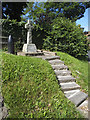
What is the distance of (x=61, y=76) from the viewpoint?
3484 millimetres

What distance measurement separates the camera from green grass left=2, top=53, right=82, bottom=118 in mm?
2006

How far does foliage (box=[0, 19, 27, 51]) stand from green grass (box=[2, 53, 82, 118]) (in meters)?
4.03

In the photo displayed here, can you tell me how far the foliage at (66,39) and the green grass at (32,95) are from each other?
4492 millimetres

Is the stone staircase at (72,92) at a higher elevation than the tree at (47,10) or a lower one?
lower

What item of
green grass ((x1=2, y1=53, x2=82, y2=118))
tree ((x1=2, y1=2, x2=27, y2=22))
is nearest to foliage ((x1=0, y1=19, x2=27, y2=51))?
green grass ((x1=2, y1=53, x2=82, y2=118))

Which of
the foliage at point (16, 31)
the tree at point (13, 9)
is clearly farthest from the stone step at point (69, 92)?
the tree at point (13, 9)

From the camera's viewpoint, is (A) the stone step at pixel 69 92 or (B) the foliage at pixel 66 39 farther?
(B) the foliage at pixel 66 39

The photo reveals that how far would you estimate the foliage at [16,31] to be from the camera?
6227 mm

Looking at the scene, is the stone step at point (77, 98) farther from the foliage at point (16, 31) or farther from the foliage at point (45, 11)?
the foliage at point (45, 11)

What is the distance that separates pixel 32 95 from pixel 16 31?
5486 millimetres

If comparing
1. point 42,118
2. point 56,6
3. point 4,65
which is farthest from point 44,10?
Answer: point 42,118

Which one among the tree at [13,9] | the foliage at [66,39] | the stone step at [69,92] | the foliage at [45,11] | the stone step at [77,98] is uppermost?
the tree at [13,9]

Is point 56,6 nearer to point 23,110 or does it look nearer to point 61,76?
point 61,76

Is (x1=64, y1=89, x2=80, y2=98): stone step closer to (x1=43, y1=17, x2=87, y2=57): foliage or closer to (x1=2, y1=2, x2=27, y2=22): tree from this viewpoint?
(x1=43, y1=17, x2=87, y2=57): foliage
